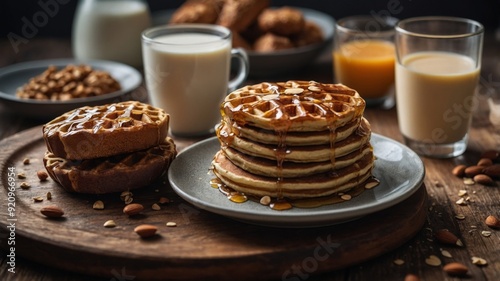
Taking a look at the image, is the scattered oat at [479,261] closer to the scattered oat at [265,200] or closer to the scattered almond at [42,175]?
the scattered oat at [265,200]

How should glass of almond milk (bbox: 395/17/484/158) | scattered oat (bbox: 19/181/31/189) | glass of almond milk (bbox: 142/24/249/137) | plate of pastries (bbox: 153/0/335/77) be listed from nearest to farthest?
1. scattered oat (bbox: 19/181/31/189)
2. glass of almond milk (bbox: 395/17/484/158)
3. glass of almond milk (bbox: 142/24/249/137)
4. plate of pastries (bbox: 153/0/335/77)

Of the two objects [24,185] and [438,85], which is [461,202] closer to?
[438,85]

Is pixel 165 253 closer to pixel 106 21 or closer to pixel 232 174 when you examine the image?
pixel 232 174

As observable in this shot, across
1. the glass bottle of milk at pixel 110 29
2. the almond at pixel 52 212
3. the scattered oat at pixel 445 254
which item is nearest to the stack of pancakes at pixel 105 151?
the almond at pixel 52 212

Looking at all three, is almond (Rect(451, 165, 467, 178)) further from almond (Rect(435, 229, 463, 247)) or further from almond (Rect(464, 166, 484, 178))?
→ almond (Rect(435, 229, 463, 247))

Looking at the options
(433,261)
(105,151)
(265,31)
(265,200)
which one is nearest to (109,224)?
(105,151)

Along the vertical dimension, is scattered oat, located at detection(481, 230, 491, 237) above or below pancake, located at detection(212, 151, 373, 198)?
below

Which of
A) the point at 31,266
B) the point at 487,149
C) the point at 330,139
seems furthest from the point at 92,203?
the point at 487,149

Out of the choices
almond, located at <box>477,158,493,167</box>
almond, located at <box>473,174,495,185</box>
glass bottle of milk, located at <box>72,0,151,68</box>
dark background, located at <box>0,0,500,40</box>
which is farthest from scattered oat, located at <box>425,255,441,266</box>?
dark background, located at <box>0,0,500,40</box>
